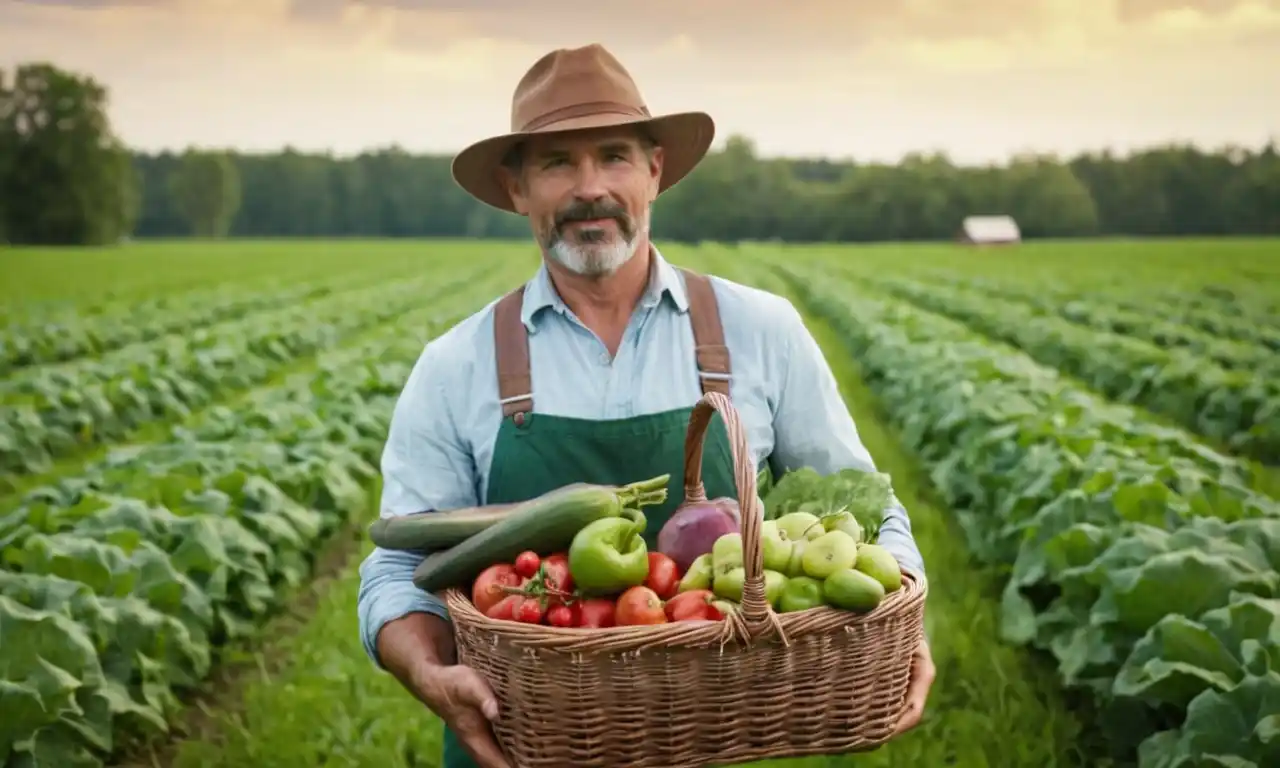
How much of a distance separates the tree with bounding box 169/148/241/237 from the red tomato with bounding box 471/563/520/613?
8581cm

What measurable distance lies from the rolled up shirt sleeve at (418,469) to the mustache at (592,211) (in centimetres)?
47

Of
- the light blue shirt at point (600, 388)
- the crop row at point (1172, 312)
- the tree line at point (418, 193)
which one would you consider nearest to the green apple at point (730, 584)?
the light blue shirt at point (600, 388)

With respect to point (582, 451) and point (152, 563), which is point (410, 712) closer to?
point (152, 563)

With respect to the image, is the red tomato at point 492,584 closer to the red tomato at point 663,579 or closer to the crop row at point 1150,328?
the red tomato at point 663,579

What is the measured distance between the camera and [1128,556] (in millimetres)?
5227

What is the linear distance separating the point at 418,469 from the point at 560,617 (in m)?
0.79

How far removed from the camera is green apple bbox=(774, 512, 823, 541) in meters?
2.48

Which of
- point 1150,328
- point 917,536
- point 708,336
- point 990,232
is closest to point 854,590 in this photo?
point 708,336

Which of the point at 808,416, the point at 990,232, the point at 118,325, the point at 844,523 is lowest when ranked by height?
the point at 990,232

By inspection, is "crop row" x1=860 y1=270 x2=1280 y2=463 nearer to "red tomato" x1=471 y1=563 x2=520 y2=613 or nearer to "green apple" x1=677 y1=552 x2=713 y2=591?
"green apple" x1=677 y1=552 x2=713 y2=591

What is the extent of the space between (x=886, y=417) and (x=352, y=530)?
6.22 metres

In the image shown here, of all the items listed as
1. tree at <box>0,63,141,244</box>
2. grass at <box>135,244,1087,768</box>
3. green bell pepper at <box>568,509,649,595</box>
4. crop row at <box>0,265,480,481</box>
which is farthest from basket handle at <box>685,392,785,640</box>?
tree at <box>0,63,141,244</box>

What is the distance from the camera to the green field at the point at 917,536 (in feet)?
15.5

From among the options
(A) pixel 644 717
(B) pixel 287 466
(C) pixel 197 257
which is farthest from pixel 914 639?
(C) pixel 197 257
